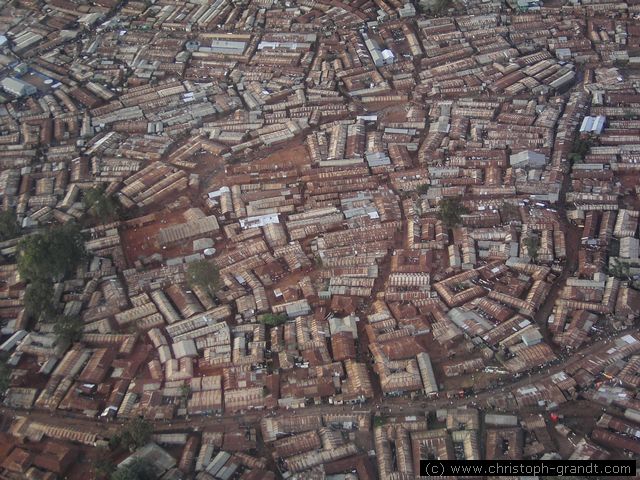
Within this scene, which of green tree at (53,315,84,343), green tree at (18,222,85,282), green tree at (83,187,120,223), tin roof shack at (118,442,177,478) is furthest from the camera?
green tree at (83,187,120,223)

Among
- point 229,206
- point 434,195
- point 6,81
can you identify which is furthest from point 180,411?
point 6,81

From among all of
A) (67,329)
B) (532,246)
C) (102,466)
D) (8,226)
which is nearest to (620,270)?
(532,246)

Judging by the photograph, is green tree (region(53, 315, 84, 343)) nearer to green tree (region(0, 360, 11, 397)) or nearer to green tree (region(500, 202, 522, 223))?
green tree (region(0, 360, 11, 397))

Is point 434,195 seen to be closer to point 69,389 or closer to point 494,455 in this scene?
point 494,455

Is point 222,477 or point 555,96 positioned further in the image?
point 555,96

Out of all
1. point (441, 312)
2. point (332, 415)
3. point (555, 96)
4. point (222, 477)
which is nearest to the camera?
point (222, 477)

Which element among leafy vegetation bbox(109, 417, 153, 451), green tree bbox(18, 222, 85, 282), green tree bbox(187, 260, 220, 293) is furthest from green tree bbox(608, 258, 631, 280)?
green tree bbox(18, 222, 85, 282)

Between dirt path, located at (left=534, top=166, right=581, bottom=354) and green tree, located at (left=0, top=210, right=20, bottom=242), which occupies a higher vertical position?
green tree, located at (left=0, top=210, right=20, bottom=242)

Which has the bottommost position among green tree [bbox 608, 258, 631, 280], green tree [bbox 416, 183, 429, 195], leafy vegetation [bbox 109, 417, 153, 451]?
leafy vegetation [bbox 109, 417, 153, 451]
